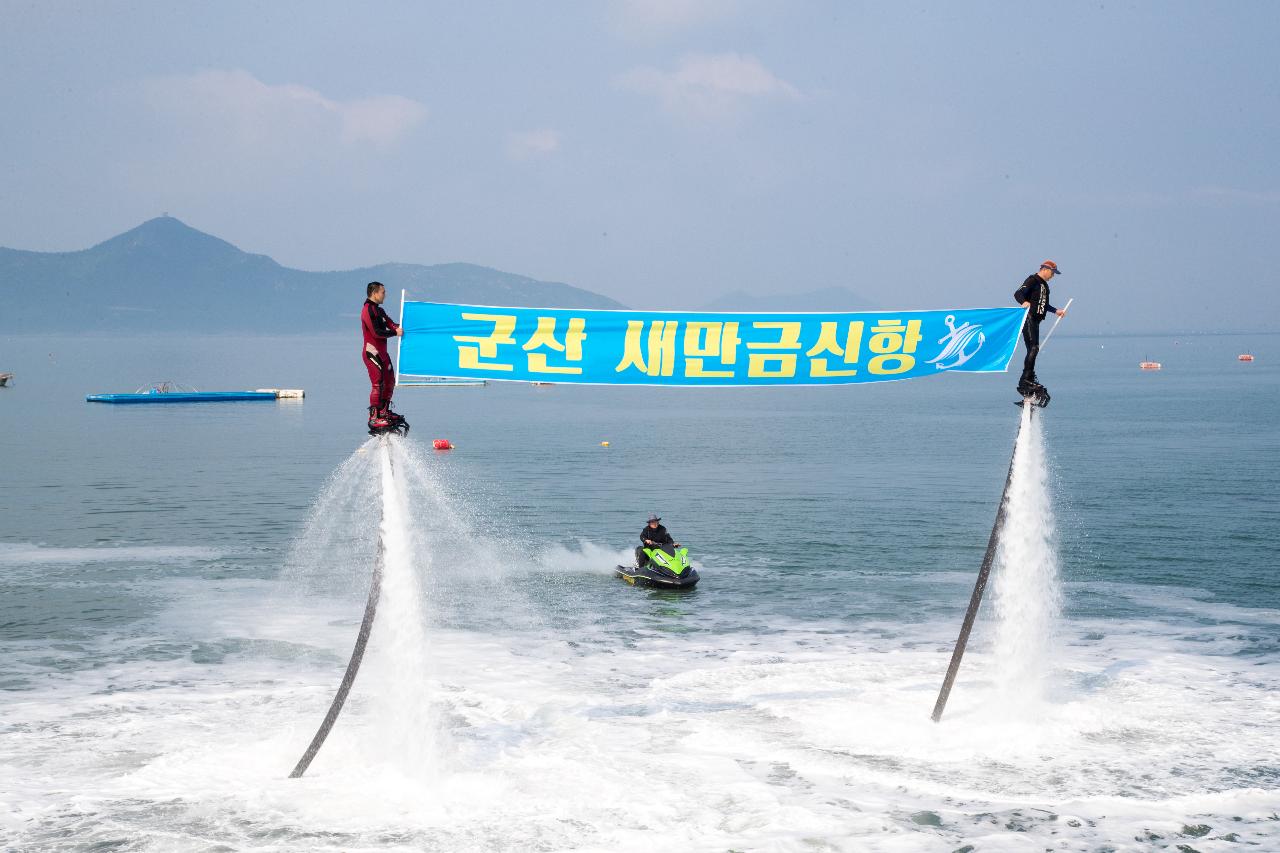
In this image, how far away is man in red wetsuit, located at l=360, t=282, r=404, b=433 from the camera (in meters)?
14.0

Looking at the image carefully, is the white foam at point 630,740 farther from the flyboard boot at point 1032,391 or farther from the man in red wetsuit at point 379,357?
the flyboard boot at point 1032,391

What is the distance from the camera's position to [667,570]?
3075cm

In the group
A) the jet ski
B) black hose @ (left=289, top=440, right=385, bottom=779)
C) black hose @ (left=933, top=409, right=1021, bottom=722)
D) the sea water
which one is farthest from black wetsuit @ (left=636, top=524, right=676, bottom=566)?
black hose @ (left=289, top=440, right=385, bottom=779)

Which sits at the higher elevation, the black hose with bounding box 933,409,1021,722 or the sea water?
the black hose with bounding box 933,409,1021,722

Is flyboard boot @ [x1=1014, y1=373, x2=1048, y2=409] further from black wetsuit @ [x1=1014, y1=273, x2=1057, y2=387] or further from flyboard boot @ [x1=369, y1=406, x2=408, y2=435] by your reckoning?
flyboard boot @ [x1=369, y1=406, x2=408, y2=435]

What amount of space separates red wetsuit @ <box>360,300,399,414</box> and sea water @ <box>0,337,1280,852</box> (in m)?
1.19

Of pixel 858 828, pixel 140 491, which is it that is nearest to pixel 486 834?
pixel 858 828

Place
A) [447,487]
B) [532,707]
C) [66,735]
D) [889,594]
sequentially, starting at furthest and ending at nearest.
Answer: [447,487], [889,594], [532,707], [66,735]

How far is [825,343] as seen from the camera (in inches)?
646

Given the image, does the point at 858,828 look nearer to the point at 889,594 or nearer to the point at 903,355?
the point at 903,355

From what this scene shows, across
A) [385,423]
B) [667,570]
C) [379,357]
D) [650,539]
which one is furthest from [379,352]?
[650,539]

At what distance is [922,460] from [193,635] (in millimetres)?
49567

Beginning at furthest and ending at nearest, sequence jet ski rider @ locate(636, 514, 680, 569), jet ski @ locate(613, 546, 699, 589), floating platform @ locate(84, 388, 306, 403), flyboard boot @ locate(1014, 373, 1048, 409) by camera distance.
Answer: floating platform @ locate(84, 388, 306, 403)
jet ski rider @ locate(636, 514, 680, 569)
jet ski @ locate(613, 546, 699, 589)
flyboard boot @ locate(1014, 373, 1048, 409)

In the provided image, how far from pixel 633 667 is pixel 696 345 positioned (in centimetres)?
987
